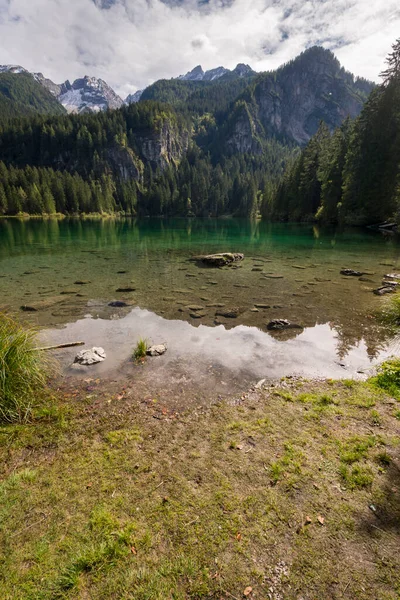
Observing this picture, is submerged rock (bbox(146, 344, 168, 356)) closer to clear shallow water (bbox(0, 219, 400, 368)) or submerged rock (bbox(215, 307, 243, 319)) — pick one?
clear shallow water (bbox(0, 219, 400, 368))

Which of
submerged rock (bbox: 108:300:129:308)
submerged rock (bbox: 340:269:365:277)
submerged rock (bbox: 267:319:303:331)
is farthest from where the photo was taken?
submerged rock (bbox: 340:269:365:277)

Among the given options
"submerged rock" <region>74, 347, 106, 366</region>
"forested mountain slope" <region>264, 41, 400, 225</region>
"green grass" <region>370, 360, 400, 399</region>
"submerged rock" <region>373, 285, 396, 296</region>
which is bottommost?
"submerged rock" <region>74, 347, 106, 366</region>

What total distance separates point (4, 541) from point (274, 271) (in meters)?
22.5

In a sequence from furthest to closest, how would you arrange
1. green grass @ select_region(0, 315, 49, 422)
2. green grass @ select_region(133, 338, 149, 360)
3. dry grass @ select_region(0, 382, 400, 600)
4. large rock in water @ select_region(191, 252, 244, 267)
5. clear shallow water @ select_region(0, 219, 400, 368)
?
large rock in water @ select_region(191, 252, 244, 267)
clear shallow water @ select_region(0, 219, 400, 368)
green grass @ select_region(133, 338, 149, 360)
green grass @ select_region(0, 315, 49, 422)
dry grass @ select_region(0, 382, 400, 600)

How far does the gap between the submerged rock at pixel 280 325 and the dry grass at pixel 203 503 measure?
5.46 meters

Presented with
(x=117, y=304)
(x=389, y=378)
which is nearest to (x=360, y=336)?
(x=389, y=378)

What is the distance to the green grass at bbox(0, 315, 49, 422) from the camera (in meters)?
6.17

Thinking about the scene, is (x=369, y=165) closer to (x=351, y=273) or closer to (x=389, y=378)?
(x=351, y=273)

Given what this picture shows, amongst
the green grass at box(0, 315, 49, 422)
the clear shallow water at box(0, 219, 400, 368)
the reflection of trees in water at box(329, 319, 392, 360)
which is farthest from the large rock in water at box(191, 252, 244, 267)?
the green grass at box(0, 315, 49, 422)

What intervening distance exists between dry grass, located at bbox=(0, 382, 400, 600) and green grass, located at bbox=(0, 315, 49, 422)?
0.60 m

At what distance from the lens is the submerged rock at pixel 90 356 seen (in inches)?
359

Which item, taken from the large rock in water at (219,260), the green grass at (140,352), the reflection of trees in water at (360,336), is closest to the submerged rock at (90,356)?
the green grass at (140,352)

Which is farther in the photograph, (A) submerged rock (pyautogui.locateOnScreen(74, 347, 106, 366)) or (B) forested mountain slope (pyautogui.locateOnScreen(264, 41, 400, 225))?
(B) forested mountain slope (pyautogui.locateOnScreen(264, 41, 400, 225))

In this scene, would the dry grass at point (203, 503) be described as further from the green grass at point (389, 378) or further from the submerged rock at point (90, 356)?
the submerged rock at point (90, 356)
